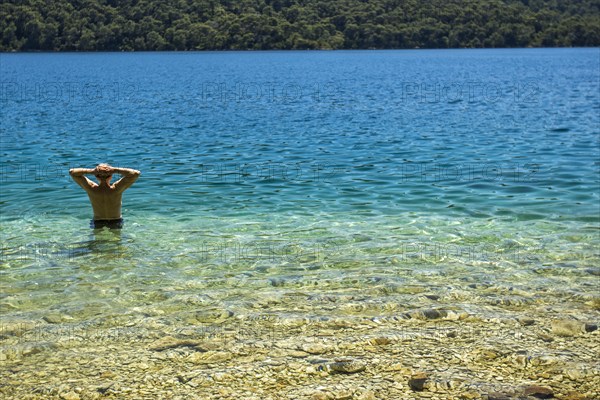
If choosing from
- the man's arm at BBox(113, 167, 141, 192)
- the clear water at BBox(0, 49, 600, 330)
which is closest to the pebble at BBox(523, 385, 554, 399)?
the clear water at BBox(0, 49, 600, 330)

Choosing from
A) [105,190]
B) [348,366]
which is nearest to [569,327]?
[348,366]

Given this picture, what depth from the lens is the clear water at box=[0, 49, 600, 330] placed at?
11.2m

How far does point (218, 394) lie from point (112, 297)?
3.94 metres

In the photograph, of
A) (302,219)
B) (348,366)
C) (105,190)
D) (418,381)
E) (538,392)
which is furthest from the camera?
(302,219)

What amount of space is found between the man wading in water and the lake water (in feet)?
1.25

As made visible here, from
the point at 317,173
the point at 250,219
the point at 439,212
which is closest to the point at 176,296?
the point at 250,219

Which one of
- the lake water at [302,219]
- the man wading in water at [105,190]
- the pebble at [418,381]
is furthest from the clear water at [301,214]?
the pebble at [418,381]

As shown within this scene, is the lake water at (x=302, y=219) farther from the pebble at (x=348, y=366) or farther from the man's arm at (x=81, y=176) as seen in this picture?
the pebble at (x=348, y=366)

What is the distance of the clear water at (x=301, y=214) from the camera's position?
11188 mm

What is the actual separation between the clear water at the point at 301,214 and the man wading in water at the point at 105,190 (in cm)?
40

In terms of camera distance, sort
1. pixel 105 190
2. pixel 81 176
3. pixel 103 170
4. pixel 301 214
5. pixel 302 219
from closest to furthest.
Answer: pixel 103 170
pixel 81 176
pixel 105 190
pixel 302 219
pixel 301 214

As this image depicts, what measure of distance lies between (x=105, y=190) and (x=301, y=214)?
15.1ft

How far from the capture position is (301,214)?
659 inches

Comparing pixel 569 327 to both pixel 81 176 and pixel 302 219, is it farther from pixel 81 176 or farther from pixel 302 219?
pixel 81 176
